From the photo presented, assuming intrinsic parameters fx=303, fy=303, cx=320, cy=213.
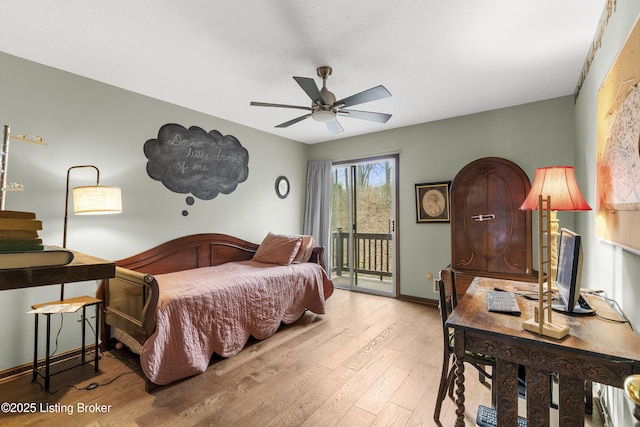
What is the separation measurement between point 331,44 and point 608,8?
165 centimetres

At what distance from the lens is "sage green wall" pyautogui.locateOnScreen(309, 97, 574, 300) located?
321 centimetres

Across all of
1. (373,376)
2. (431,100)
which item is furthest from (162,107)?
(373,376)

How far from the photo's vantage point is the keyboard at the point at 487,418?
1607 millimetres

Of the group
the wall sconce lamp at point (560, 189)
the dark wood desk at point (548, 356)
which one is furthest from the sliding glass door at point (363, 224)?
the dark wood desk at point (548, 356)

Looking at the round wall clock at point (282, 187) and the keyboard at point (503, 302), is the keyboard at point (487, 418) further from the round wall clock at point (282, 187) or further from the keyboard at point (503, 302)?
the round wall clock at point (282, 187)

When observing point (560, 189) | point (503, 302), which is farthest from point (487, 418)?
point (560, 189)

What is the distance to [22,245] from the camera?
0.50 metres

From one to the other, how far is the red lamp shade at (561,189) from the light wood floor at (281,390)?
1256 millimetres

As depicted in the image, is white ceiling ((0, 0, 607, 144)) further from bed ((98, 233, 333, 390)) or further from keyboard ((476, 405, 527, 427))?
keyboard ((476, 405, 527, 427))

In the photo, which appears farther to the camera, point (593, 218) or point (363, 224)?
point (363, 224)

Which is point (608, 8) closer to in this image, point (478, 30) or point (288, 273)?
point (478, 30)

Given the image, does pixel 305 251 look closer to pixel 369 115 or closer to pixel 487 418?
pixel 369 115

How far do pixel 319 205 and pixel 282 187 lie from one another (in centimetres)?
67

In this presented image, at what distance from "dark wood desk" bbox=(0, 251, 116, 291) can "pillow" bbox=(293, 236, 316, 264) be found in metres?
3.17
